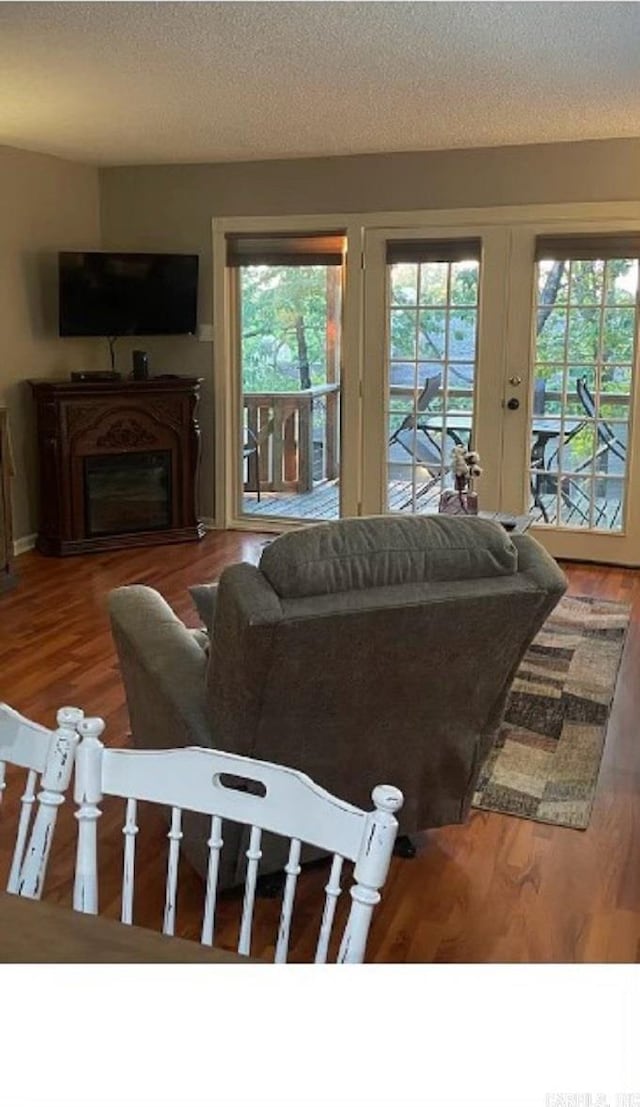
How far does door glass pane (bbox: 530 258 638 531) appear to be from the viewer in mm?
5633

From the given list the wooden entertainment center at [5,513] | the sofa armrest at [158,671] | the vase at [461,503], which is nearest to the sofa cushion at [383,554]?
the sofa armrest at [158,671]

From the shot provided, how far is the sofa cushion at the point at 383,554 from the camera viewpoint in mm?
2164

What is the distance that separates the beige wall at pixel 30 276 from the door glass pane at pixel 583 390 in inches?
117

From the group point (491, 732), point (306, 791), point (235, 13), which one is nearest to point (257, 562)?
point (491, 732)

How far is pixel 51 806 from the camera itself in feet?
4.69

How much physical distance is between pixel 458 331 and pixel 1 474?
2732 mm

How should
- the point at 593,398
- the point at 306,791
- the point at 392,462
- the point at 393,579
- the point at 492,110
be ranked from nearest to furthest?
the point at 306,791 → the point at 393,579 → the point at 492,110 → the point at 593,398 → the point at 392,462

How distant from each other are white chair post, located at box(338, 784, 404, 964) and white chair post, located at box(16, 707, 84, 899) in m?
0.46

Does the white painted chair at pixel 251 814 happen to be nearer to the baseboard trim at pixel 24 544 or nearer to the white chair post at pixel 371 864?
the white chair post at pixel 371 864

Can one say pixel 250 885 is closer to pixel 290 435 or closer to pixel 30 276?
pixel 30 276

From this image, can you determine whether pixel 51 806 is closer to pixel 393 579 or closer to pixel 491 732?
pixel 393 579

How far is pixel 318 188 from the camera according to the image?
6.14 meters

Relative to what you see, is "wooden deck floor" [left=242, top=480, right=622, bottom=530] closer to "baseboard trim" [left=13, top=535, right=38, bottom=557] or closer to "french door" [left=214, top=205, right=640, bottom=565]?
"french door" [left=214, top=205, right=640, bottom=565]
